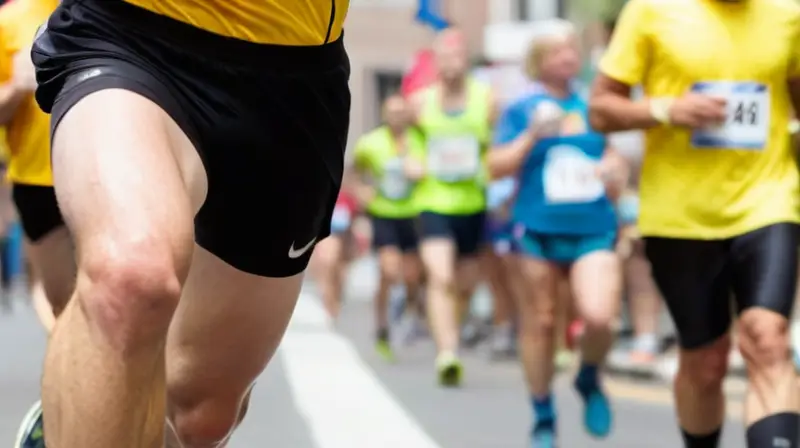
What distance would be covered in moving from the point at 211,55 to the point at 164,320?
0.63 m

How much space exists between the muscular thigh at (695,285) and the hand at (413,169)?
253 inches

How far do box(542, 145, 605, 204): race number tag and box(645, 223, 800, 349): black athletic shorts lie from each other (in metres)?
2.26

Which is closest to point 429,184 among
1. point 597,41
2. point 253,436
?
point 253,436

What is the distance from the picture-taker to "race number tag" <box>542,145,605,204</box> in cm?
771

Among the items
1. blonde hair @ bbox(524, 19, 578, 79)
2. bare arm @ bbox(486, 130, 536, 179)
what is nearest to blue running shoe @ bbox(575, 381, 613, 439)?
bare arm @ bbox(486, 130, 536, 179)

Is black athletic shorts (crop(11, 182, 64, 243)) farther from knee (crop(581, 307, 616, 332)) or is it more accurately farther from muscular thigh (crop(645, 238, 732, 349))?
knee (crop(581, 307, 616, 332))

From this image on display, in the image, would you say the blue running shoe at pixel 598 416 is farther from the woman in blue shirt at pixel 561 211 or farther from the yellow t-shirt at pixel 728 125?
the yellow t-shirt at pixel 728 125

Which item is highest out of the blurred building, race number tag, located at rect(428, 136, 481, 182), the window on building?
race number tag, located at rect(428, 136, 481, 182)

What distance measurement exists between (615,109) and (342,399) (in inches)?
137

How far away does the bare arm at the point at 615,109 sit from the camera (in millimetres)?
5305

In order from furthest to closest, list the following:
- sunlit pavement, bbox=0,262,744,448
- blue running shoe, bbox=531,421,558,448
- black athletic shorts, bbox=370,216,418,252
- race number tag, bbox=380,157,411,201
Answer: race number tag, bbox=380,157,411,201, black athletic shorts, bbox=370,216,418,252, sunlit pavement, bbox=0,262,744,448, blue running shoe, bbox=531,421,558,448

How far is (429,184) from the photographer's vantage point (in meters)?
11.1

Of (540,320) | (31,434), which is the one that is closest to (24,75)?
A: (31,434)

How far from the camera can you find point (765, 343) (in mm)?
4801
